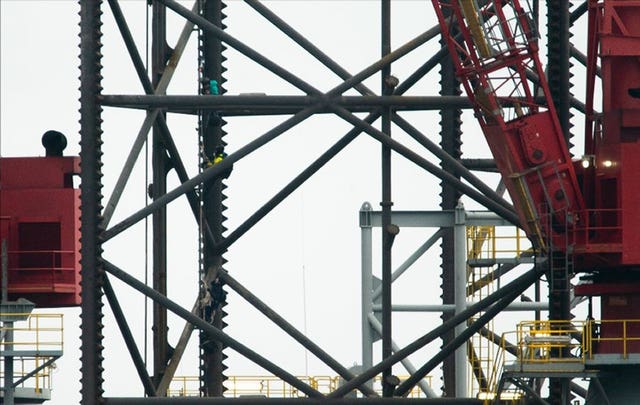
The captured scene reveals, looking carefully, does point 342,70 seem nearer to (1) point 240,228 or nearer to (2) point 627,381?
(1) point 240,228

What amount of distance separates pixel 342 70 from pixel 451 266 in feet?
24.1

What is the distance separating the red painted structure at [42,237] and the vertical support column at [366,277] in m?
6.71

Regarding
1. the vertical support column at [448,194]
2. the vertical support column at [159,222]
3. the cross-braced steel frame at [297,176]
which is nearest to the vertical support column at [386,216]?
the cross-braced steel frame at [297,176]

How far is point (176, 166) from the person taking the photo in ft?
231

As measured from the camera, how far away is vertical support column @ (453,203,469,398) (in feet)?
233

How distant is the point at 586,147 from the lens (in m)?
65.9

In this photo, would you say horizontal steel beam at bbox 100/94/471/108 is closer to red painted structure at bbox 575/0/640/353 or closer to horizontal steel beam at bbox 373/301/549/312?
red painted structure at bbox 575/0/640/353

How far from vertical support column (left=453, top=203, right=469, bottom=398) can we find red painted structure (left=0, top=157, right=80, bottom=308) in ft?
29.3

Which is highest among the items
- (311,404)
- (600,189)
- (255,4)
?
(255,4)

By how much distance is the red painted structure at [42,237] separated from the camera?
7162 cm

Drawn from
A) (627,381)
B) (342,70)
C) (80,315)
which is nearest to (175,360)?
(80,315)

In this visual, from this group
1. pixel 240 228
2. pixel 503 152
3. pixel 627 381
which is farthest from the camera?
pixel 240 228

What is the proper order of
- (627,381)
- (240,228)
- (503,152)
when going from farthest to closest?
(240,228) → (503,152) → (627,381)

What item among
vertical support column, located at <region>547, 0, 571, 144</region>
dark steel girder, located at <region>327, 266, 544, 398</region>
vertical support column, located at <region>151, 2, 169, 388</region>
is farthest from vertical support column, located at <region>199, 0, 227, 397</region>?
vertical support column, located at <region>547, 0, 571, 144</region>
